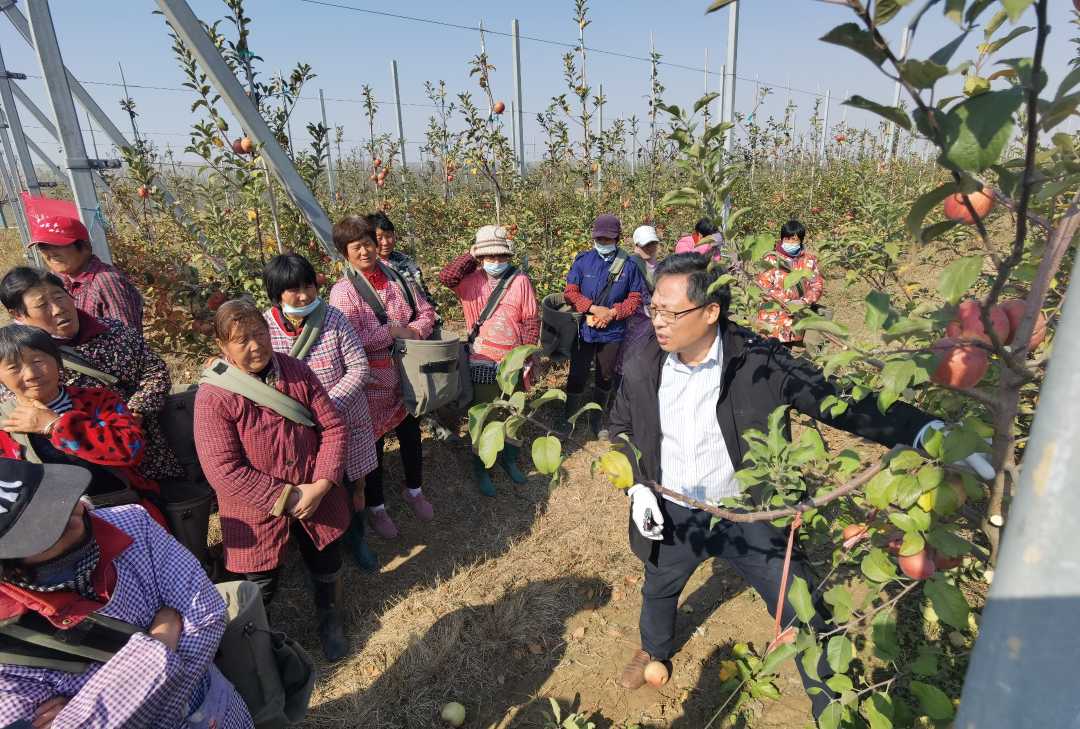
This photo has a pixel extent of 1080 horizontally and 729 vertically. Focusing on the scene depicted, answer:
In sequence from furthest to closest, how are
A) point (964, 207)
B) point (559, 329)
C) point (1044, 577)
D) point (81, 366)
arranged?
1. point (559, 329)
2. point (81, 366)
3. point (964, 207)
4. point (1044, 577)

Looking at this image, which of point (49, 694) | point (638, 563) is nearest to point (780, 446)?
point (49, 694)

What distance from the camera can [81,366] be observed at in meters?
2.15

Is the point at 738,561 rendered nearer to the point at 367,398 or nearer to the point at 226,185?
the point at 367,398

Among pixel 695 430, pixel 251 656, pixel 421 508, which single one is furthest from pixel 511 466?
pixel 251 656

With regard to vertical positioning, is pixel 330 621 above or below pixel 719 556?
below

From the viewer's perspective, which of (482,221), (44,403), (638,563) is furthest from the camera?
(482,221)

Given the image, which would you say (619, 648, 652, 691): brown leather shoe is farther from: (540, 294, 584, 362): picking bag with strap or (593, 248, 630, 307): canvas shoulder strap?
(593, 248, 630, 307): canvas shoulder strap

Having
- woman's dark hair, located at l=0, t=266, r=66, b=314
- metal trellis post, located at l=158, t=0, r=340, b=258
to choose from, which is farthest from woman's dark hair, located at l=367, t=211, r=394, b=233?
woman's dark hair, located at l=0, t=266, r=66, b=314

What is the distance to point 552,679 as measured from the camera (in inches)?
97.0

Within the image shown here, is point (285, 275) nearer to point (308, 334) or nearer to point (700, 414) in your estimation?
point (308, 334)

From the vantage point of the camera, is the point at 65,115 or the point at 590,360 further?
the point at 590,360

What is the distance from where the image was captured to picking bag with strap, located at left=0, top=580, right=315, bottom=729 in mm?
1154

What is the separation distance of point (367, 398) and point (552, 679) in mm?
1587

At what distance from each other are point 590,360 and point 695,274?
8.48 ft
